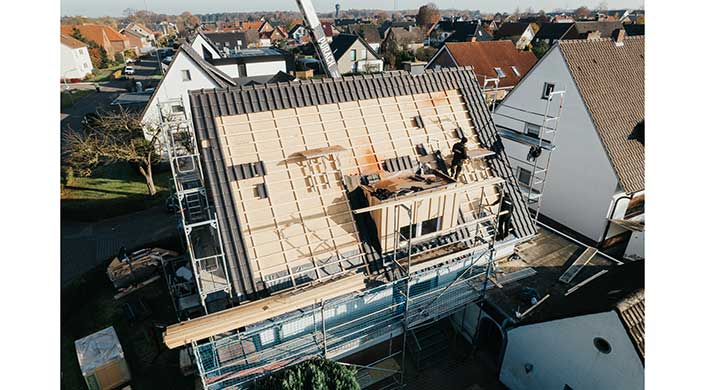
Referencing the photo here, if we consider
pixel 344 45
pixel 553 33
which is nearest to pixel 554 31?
pixel 553 33

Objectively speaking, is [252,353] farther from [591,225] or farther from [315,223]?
[591,225]

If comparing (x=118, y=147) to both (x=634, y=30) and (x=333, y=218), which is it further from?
(x=634, y=30)

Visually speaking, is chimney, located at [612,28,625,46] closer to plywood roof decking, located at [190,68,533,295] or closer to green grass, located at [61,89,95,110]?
plywood roof decking, located at [190,68,533,295]

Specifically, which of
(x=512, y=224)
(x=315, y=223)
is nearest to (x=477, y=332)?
(x=512, y=224)

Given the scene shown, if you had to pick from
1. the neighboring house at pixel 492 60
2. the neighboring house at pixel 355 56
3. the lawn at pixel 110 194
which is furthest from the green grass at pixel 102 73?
the neighboring house at pixel 492 60

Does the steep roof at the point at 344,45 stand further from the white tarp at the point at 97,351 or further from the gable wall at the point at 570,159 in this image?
the white tarp at the point at 97,351
